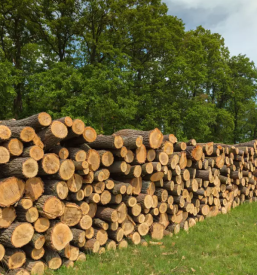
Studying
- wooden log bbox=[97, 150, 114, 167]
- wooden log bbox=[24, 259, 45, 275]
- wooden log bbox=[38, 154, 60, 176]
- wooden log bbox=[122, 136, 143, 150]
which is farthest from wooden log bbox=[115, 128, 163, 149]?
wooden log bbox=[24, 259, 45, 275]

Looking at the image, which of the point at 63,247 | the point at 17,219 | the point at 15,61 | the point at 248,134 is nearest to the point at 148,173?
the point at 63,247

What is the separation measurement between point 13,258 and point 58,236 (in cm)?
64

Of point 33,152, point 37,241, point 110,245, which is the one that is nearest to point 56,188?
point 33,152

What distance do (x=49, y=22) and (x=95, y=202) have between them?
48.5 ft

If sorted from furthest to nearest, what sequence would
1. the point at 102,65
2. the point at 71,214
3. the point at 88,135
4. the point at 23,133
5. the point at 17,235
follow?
the point at 102,65 → the point at 88,135 → the point at 71,214 → the point at 23,133 → the point at 17,235

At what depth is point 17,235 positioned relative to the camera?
3637mm

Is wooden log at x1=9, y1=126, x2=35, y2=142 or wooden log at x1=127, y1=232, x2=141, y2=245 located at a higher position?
wooden log at x1=9, y1=126, x2=35, y2=142

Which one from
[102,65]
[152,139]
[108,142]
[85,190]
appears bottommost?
[85,190]

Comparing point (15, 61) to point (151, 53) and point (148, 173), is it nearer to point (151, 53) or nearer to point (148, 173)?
point (151, 53)

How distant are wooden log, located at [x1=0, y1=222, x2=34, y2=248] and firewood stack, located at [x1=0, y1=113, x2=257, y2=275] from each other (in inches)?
0.5

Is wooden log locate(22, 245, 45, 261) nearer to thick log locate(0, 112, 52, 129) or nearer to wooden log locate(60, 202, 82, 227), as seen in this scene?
wooden log locate(60, 202, 82, 227)

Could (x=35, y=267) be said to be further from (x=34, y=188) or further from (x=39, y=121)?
(x=39, y=121)

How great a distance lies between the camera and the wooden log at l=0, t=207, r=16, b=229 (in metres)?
3.64

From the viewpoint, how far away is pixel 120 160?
17.1ft
